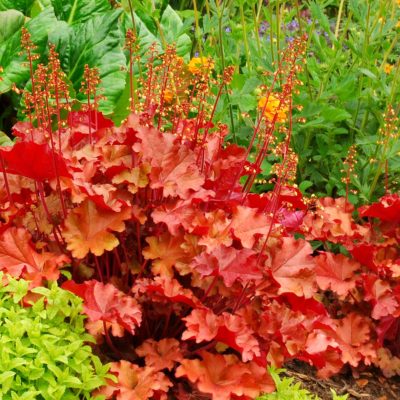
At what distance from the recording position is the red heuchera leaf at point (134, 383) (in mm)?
1873

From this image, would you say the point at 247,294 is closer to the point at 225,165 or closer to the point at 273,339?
the point at 273,339

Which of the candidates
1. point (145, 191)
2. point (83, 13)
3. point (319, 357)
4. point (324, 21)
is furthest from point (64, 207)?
point (83, 13)

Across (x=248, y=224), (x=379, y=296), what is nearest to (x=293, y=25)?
(x=379, y=296)

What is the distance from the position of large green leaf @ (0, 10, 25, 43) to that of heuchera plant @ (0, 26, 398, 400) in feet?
4.39

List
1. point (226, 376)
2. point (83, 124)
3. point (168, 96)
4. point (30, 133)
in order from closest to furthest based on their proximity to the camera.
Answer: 1. point (226, 376)
2. point (30, 133)
3. point (83, 124)
4. point (168, 96)

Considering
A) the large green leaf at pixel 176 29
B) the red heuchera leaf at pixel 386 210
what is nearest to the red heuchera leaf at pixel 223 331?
the red heuchera leaf at pixel 386 210

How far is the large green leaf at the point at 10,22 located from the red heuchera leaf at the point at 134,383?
2068mm

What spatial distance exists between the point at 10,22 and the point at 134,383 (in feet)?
7.05

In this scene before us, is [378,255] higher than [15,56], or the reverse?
[15,56]

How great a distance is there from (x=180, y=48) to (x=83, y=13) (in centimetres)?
58

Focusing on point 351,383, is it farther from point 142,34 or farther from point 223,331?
point 142,34

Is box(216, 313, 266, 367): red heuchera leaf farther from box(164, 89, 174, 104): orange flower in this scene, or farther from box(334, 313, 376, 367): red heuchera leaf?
box(164, 89, 174, 104): orange flower

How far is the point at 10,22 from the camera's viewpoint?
3447 millimetres

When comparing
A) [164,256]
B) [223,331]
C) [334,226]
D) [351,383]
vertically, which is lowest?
[351,383]
